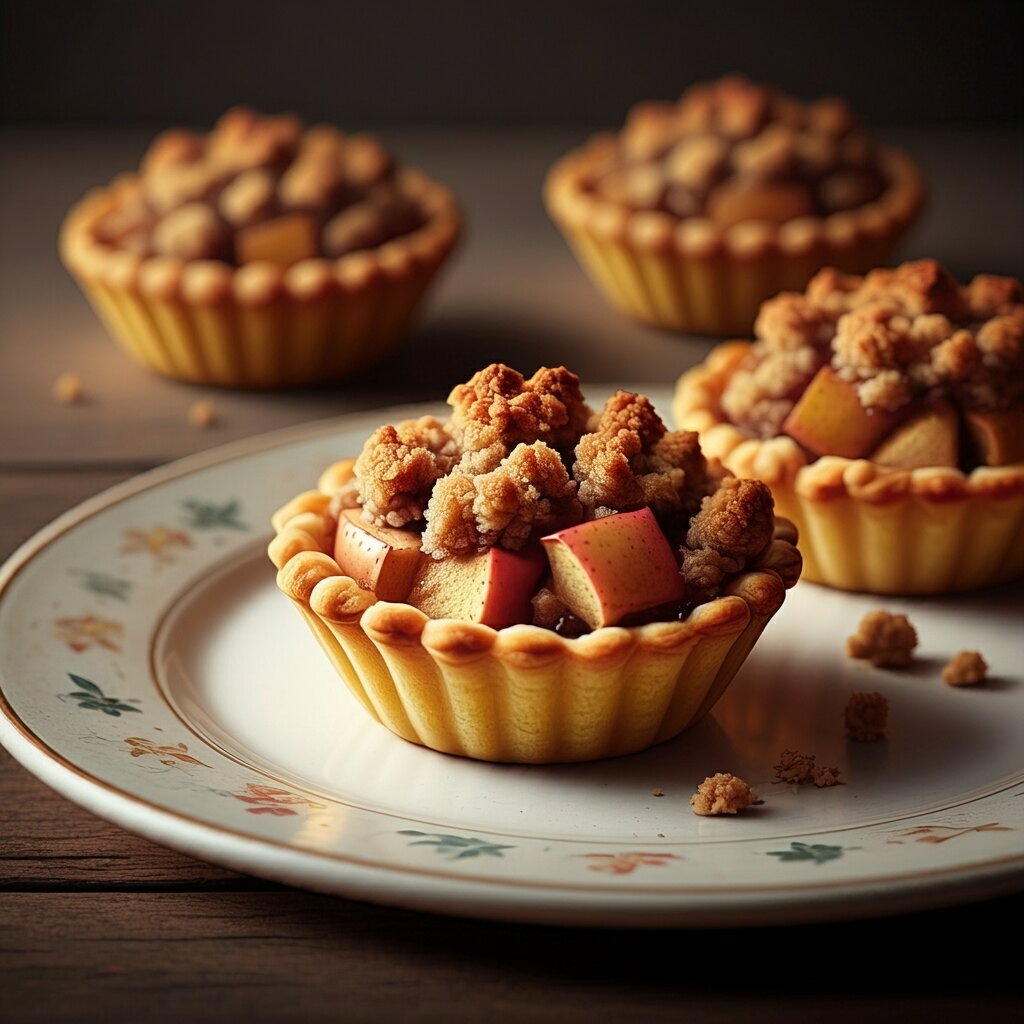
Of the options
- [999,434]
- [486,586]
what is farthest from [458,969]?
[999,434]

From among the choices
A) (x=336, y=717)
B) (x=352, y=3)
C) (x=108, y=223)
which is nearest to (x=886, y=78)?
(x=352, y=3)

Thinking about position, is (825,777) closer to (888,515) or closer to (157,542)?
(888,515)

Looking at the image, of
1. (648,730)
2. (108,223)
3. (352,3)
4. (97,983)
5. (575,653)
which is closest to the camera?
(97,983)

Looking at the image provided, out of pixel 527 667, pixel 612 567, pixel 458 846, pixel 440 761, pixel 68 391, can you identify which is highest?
pixel 612 567

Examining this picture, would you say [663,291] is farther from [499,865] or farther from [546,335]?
[499,865]

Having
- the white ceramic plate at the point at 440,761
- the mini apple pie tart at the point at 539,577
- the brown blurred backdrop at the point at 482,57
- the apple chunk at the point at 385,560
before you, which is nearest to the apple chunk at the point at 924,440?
the white ceramic plate at the point at 440,761

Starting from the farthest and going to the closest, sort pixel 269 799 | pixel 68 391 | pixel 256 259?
pixel 68 391 < pixel 256 259 < pixel 269 799
